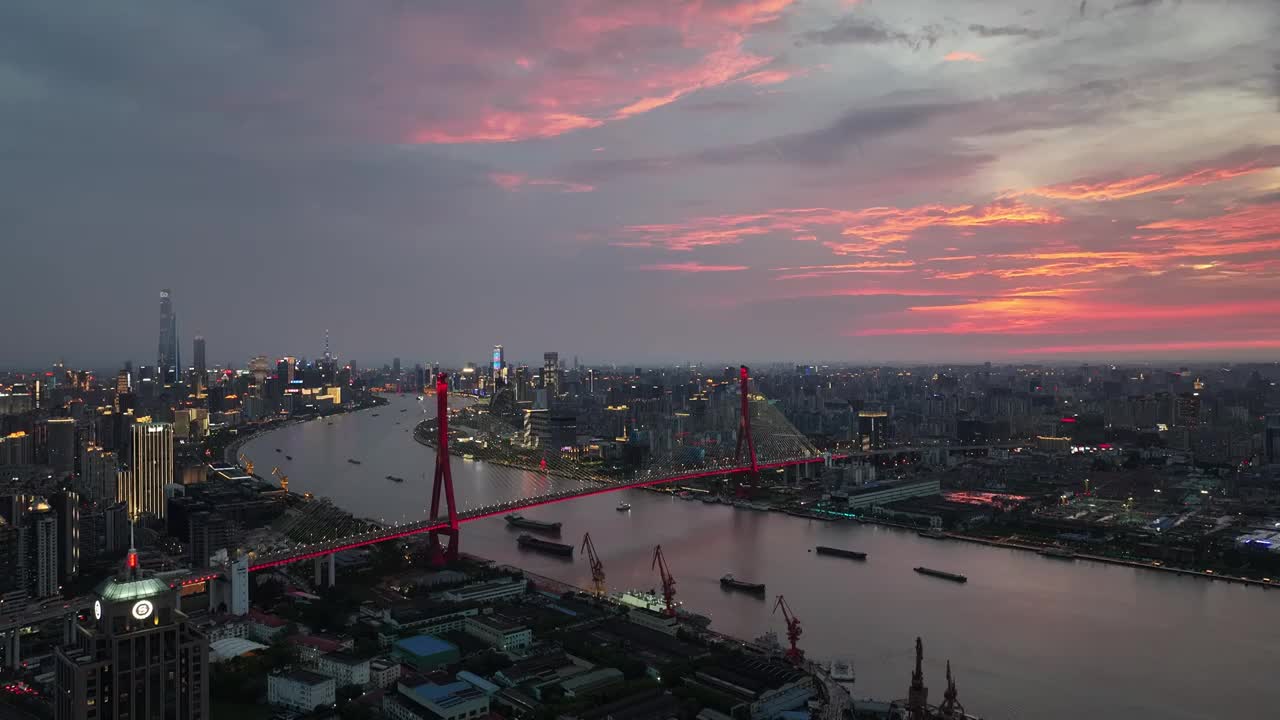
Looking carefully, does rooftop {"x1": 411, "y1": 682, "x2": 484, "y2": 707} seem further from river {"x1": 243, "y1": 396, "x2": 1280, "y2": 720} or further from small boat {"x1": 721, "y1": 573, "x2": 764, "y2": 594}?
small boat {"x1": 721, "y1": 573, "x2": 764, "y2": 594}

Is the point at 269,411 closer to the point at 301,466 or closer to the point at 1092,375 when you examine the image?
the point at 301,466

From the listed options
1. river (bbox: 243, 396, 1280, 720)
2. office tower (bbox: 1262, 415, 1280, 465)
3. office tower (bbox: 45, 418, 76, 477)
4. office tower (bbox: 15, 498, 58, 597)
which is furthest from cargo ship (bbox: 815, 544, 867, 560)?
office tower (bbox: 45, 418, 76, 477)

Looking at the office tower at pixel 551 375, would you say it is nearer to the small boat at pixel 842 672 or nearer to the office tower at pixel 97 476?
the office tower at pixel 97 476

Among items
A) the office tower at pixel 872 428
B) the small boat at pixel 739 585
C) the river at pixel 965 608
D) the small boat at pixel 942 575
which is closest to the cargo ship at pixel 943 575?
the small boat at pixel 942 575

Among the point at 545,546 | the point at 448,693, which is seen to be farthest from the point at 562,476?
the point at 448,693

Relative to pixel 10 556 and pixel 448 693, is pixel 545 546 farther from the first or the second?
pixel 10 556

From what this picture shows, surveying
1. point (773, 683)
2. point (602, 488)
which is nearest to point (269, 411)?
point (602, 488)
